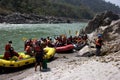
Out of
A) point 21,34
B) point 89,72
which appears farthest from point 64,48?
point 21,34

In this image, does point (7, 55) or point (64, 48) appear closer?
point (7, 55)

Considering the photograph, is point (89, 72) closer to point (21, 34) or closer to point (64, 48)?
point (64, 48)

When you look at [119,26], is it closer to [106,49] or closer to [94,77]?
[106,49]

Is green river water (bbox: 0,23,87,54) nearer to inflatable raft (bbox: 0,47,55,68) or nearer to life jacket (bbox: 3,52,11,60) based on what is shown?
life jacket (bbox: 3,52,11,60)

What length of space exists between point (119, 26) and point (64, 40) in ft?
21.8

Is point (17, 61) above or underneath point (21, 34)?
above

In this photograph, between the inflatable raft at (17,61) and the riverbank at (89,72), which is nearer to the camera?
the riverbank at (89,72)

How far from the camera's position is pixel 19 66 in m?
18.5

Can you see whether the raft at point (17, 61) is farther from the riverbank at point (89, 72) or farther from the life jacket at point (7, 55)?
the riverbank at point (89, 72)

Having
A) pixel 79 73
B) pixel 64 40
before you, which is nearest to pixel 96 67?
pixel 79 73

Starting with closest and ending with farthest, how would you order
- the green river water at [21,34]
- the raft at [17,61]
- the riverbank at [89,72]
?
1. the riverbank at [89,72]
2. the raft at [17,61]
3. the green river water at [21,34]

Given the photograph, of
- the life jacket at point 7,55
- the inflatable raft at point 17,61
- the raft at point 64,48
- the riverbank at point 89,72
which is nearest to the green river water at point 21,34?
the raft at point 64,48

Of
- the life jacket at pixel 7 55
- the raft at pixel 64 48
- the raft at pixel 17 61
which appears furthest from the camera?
the raft at pixel 64 48

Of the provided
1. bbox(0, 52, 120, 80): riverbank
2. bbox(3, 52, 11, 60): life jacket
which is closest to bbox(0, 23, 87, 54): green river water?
bbox(3, 52, 11, 60): life jacket
